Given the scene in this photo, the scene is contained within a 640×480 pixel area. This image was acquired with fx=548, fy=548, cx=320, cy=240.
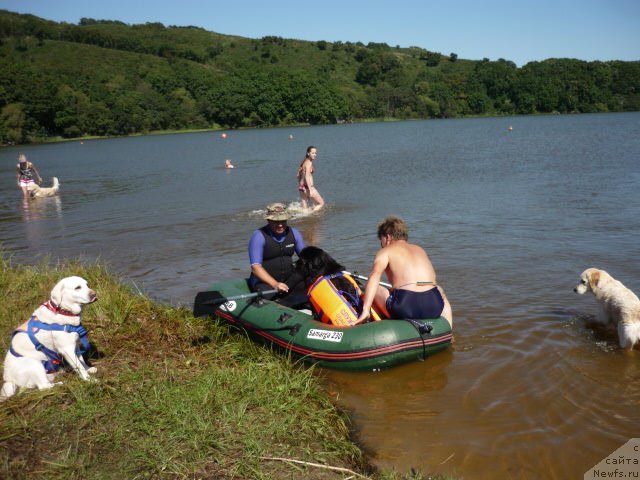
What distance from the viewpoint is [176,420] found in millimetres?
3836

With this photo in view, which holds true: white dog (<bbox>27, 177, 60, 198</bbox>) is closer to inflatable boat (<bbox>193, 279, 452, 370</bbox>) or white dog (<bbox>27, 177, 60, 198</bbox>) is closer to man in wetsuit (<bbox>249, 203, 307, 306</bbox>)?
man in wetsuit (<bbox>249, 203, 307, 306</bbox>)

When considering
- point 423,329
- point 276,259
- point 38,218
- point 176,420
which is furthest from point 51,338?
point 38,218

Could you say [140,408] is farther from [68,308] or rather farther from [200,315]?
[200,315]

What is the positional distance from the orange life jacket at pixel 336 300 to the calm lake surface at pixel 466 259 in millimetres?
595

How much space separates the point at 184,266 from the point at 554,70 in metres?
133

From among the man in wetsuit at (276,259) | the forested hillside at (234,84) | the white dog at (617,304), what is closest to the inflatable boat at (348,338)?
the man in wetsuit at (276,259)

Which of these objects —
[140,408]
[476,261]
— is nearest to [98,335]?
[140,408]

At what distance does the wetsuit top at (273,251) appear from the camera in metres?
6.48

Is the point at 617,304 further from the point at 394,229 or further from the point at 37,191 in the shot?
the point at 37,191

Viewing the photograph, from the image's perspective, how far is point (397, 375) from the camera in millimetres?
5461

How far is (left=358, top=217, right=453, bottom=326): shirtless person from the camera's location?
559cm

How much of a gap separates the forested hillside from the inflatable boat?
240 ft

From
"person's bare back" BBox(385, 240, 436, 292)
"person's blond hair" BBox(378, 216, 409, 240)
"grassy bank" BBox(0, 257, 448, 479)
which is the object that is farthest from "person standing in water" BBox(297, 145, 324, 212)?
"grassy bank" BBox(0, 257, 448, 479)

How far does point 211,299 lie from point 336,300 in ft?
5.19
